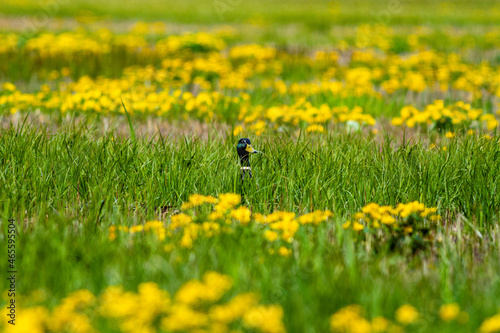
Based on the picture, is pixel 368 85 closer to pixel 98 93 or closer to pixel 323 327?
pixel 98 93

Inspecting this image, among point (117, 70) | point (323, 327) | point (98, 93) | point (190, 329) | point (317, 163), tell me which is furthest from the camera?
point (117, 70)

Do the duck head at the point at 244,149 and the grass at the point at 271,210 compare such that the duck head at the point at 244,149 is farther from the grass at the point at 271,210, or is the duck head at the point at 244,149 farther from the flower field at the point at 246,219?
the grass at the point at 271,210

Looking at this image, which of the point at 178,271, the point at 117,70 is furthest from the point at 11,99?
the point at 178,271

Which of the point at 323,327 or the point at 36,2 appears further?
the point at 36,2

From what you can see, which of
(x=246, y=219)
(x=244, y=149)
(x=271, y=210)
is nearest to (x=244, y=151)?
(x=244, y=149)

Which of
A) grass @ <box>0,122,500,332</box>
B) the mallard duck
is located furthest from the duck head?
grass @ <box>0,122,500,332</box>

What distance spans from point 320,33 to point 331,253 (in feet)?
41.0

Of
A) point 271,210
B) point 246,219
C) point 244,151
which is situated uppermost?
point 244,151

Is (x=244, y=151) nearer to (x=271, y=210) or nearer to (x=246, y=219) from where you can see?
(x=271, y=210)

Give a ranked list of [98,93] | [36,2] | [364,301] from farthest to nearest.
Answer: [36,2], [98,93], [364,301]

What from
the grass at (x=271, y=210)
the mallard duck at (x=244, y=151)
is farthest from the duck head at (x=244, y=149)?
the grass at (x=271, y=210)

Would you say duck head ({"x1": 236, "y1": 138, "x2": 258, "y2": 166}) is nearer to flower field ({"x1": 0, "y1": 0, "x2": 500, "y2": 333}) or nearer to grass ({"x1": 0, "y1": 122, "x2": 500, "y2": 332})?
flower field ({"x1": 0, "y1": 0, "x2": 500, "y2": 333})

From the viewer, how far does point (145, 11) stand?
1916 centimetres

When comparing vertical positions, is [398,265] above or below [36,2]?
below
